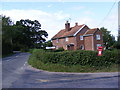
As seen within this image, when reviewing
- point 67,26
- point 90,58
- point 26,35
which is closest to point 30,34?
point 26,35

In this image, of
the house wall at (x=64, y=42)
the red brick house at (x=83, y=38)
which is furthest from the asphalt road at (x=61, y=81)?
the house wall at (x=64, y=42)

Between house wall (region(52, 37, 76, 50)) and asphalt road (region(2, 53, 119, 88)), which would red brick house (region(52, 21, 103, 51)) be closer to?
house wall (region(52, 37, 76, 50))

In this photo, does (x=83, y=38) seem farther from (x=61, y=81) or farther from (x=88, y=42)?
(x=61, y=81)

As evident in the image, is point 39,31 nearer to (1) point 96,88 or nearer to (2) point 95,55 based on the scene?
(2) point 95,55

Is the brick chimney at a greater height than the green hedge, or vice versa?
the brick chimney

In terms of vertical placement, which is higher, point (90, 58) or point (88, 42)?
point (88, 42)

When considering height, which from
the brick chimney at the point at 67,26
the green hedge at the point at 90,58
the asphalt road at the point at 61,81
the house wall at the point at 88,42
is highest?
the brick chimney at the point at 67,26

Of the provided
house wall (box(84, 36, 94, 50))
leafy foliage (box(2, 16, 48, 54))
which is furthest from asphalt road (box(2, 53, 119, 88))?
leafy foliage (box(2, 16, 48, 54))

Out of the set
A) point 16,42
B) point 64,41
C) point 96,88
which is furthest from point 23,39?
point 96,88

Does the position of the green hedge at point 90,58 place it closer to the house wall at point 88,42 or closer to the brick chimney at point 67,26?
the house wall at point 88,42

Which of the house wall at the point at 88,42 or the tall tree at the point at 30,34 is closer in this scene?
the house wall at the point at 88,42

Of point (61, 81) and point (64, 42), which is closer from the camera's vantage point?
point (61, 81)

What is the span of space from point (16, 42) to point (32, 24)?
18235 millimetres

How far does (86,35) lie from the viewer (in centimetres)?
4384
